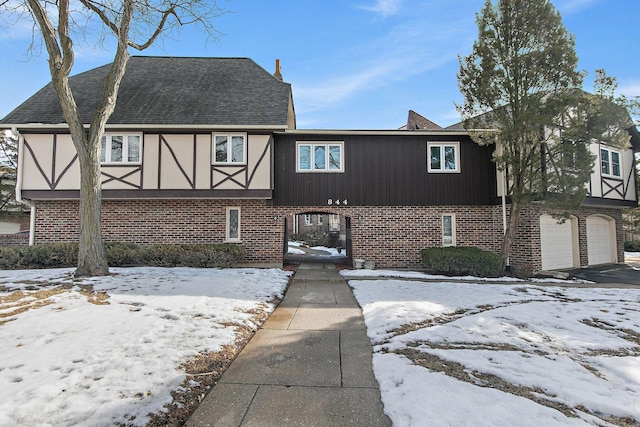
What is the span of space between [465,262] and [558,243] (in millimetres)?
5384

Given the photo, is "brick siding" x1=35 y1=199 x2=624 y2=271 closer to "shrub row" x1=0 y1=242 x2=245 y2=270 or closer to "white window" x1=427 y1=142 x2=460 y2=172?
"shrub row" x1=0 y1=242 x2=245 y2=270

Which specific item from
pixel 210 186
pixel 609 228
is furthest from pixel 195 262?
pixel 609 228

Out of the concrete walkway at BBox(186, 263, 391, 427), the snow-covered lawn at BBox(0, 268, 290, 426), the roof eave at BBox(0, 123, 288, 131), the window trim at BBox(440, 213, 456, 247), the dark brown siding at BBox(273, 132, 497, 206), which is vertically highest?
the roof eave at BBox(0, 123, 288, 131)

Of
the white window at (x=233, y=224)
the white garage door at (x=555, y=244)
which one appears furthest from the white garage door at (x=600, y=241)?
the white window at (x=233, y=224)

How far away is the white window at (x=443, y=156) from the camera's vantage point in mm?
12430

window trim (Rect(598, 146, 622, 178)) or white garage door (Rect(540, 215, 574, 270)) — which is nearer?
white garage door (Rect(540, 215, 574, 270))

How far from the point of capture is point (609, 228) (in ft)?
48.3

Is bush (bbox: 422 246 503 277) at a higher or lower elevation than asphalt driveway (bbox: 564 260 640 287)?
higher

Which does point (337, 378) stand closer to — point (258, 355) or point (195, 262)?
point (258, 355)

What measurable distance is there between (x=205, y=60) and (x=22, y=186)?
933 cm

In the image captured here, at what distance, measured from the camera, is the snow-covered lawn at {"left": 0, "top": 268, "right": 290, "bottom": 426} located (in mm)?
2666

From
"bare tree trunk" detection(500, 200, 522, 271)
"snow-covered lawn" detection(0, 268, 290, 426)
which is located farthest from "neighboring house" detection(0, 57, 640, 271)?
"snow-covered lawn" detection(0, 268, 290, 426)

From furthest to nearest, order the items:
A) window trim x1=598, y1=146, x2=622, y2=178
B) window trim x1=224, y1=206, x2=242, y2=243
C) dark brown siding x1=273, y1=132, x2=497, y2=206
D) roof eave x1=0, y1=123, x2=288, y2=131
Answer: window trim x1=598, y1=146, x2=622, y2=178 < dark brown siding x1=273, y1=132, x2=497, y2=206 < window trim x1=224, y1=206, x2=242, y2=243 < roof eave x1=0, y1=123, x2=288, y2=131

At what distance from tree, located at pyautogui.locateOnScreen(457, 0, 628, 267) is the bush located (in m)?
2.00
